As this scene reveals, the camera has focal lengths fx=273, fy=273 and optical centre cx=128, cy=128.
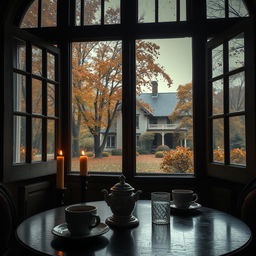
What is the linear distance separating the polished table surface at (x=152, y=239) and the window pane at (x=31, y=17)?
82.0 inches

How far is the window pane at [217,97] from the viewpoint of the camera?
2336 mm

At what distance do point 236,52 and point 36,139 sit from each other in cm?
184

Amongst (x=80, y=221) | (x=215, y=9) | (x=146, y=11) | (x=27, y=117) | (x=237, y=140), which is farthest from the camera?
(x=146, y=11)

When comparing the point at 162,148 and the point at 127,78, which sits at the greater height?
the point at 127,78

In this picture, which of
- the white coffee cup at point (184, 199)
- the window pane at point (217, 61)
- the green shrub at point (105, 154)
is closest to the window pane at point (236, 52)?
the window pane at point (217, 61)

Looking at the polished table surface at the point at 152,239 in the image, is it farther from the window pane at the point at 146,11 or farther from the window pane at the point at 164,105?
the window pane at the point at 146,11

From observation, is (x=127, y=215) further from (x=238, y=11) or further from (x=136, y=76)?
(x=238, y=11)

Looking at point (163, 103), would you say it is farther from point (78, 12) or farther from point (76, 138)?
point (78, 12)

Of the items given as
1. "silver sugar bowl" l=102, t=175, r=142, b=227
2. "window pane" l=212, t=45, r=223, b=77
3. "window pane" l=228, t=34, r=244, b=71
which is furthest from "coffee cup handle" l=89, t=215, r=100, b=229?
"window pane" l=212, t=45, r=223, b=77

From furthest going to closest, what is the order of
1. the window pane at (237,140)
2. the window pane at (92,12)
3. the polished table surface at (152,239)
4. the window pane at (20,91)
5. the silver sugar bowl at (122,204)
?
the window pane at (92,12) < the window pane at (20,91) < the window pane at (237,140) < the silver sugar bowl at (122,204) < the polished table surface at (152,239)

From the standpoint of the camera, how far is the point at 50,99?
2604mm

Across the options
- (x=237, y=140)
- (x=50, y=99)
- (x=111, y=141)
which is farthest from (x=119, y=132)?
(x=237, y=140)

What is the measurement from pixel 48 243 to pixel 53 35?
2194mm

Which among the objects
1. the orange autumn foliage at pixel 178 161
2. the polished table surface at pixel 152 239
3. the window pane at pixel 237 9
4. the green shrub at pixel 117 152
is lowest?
the polished table surface at pixel 152 239
